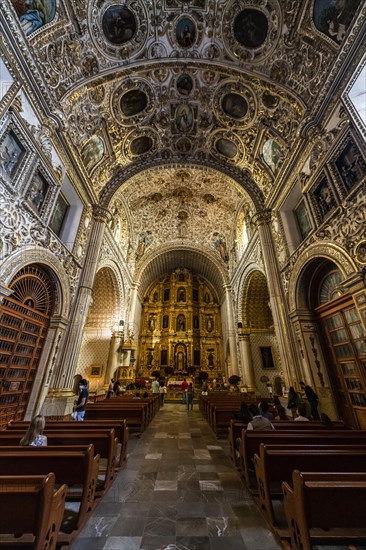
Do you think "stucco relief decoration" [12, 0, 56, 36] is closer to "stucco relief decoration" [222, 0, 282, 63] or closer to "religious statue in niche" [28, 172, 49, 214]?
"religious statue in niche" [28, 172, 49, 214]

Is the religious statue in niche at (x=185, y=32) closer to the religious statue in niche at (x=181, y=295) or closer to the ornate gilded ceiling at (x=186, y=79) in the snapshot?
the ornate gilded ceiling at (x=186, y=79)

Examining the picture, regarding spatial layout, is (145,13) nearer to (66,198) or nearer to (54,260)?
(66,198)

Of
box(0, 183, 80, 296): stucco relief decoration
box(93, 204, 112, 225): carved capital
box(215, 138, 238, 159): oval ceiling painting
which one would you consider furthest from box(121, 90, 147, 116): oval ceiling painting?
box(0, 183, 80, 296): stucco relief decoration

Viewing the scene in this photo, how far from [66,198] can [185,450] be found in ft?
30.3

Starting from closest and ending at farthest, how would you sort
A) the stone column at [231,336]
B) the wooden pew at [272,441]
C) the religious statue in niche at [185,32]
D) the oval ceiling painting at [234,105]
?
the wooden pew at [272,441] < the religious statue in niche at [185,32] < the oval ceiling painting at [234,105] < the stone column at [231,336]

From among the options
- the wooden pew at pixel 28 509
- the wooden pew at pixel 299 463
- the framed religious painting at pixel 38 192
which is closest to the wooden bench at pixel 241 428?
the wooden pew at pixel 299 463

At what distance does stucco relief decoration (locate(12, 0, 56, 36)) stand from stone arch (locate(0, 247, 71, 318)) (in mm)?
5771

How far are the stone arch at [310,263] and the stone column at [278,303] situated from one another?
1.86ft

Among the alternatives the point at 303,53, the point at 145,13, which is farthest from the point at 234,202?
the point at 145,13

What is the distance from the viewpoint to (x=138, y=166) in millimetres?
11883

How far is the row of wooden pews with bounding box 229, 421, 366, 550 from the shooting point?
1603 millimetres

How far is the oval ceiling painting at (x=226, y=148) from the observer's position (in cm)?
1108

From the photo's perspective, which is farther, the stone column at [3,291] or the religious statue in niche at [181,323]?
the religious statue in niche at [181,323]

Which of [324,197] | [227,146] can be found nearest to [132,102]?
[227,146]
